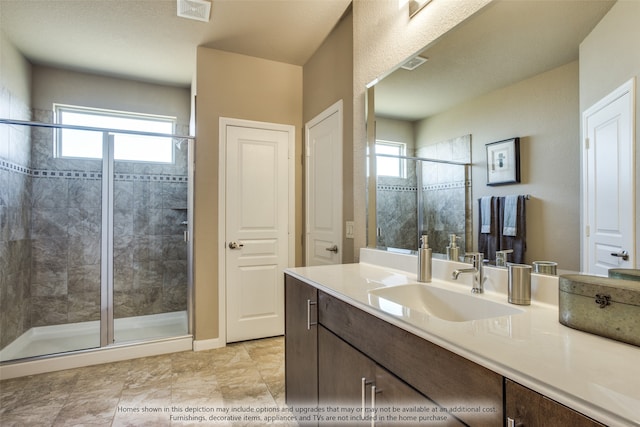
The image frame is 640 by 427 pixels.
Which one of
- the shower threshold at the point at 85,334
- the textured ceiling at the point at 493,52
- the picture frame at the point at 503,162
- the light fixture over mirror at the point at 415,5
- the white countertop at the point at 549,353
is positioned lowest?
the shower threshold at the point at 85,334

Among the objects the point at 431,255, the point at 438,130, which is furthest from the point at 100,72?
the point at 431,255

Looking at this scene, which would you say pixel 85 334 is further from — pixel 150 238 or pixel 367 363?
pixel 367 363

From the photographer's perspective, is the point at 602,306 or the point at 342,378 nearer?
the point at 602,306

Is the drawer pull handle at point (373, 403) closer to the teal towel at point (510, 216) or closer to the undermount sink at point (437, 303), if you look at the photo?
the undermount sink at point (437, 303)

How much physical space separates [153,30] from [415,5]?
6.75 feet

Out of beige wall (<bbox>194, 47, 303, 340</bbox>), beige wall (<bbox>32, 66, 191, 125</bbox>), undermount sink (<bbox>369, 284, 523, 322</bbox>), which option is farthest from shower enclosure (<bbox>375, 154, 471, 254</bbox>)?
beige wall (<bbox>32, 66, 191, 125</bbox>)

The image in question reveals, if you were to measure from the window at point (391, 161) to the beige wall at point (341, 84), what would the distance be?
0.33 meters

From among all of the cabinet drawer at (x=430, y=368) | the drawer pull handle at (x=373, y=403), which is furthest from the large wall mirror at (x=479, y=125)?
the drawer pull handle at (x=373, y=403)

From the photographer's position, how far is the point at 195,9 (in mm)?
2312

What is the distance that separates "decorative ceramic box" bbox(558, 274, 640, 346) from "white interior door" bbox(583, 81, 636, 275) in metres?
0.19

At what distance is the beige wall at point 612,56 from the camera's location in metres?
0.89

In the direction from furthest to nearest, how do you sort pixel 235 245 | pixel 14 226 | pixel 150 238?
pixel 150 238 → pixel 235 245 → pixel 14 226

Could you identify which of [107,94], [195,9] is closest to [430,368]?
[195,9]

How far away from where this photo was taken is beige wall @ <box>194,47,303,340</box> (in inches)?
111
